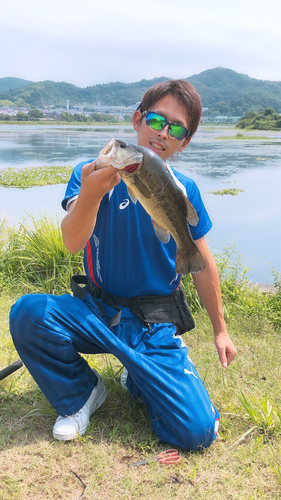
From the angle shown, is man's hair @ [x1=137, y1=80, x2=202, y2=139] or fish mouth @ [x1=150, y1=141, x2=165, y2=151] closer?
fish mouth @ [x1=150, y1=141, x2=165, y2=151]

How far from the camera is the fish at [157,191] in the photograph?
1726mm

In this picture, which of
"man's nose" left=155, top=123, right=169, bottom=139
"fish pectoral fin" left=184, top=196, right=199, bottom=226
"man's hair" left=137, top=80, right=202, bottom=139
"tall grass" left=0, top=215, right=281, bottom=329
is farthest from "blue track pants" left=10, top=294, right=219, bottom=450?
"tall grass" left=0, top=215, right=281, bottom=329

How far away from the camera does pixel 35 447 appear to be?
2229 mm

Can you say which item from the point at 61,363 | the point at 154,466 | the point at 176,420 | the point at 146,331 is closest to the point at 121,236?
the point at 146,331

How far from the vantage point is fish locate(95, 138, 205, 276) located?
1726mm

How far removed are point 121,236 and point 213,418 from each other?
1171 millimetres

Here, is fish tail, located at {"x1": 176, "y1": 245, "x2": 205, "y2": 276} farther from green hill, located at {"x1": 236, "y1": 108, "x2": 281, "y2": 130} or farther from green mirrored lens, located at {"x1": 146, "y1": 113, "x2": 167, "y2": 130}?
green hill, located at {"x1": 236, "y1": 108, "x2": 281, "y2": 130}

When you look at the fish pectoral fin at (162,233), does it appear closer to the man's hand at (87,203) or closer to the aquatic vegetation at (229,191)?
the man's hand at (87,203)

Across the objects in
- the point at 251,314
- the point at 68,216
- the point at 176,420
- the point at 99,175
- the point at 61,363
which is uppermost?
the point at 99,175

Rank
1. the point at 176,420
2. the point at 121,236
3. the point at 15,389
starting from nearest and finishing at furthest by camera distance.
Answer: the point at 176,420 → the point at 121,236 → the point at 15,389

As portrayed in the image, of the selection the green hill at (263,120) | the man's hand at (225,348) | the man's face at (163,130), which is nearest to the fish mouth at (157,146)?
the man's face at (163,130)

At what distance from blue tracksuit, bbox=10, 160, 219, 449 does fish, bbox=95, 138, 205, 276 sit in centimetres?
37

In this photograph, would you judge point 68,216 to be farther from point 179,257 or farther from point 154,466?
point 154,466

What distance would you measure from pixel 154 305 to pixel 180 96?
1.27 meters
